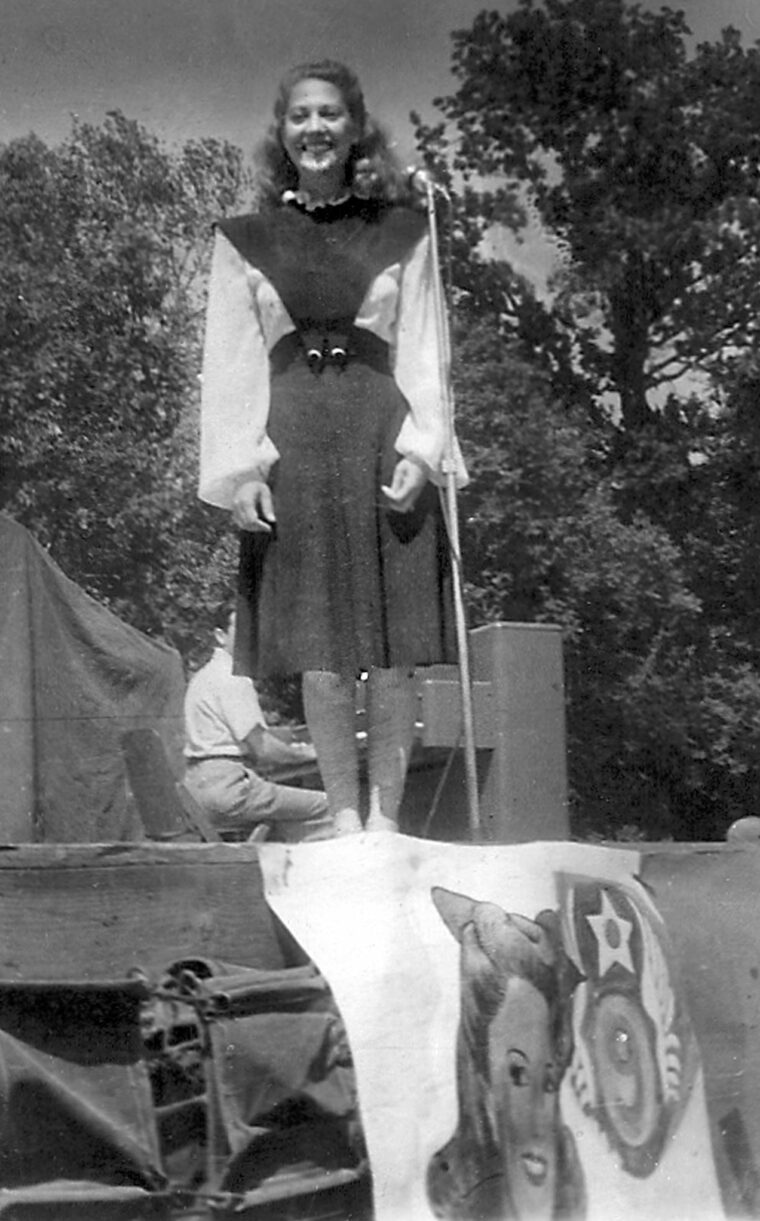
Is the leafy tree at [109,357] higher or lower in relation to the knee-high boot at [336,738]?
higher

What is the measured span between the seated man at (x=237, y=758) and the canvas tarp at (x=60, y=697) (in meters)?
0.16

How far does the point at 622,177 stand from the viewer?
116 inches

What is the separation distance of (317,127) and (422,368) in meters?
0.41

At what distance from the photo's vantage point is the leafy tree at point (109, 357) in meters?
2.66

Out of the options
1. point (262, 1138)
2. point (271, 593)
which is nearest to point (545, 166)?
point (271, 593)

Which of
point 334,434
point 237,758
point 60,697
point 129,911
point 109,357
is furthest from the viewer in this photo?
point 237,758

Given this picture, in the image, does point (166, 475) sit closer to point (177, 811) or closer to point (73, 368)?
point (73, 368)

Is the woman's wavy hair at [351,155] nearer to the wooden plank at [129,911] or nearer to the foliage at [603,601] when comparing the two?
the foliage at [603,601]

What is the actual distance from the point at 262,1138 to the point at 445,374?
3.87 feet

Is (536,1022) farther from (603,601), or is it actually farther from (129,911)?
(603,601)

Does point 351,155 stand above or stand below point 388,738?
above

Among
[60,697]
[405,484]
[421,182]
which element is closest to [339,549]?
[405,484]

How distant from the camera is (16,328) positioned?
2740 mm

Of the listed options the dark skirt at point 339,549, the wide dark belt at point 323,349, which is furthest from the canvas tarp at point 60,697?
the wide dark belt at point 323,349
